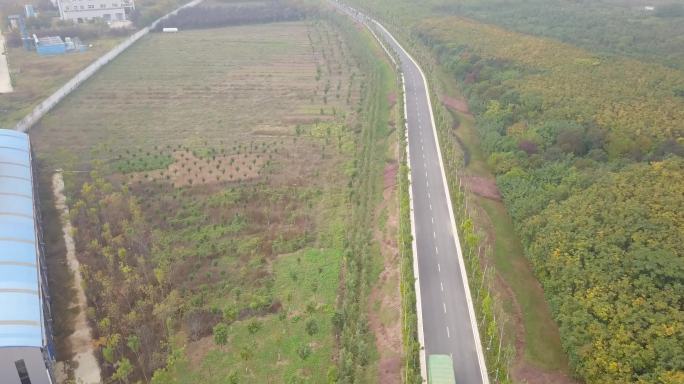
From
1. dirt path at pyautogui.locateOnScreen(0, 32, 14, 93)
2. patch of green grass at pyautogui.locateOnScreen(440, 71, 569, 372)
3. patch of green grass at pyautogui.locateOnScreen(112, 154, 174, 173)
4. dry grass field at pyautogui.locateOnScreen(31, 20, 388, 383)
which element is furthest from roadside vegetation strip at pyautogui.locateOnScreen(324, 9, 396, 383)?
dirt path at pyautogui.locateOnScreen(0, 32, 14, 93)

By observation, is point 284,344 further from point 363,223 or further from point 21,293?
point 21,293

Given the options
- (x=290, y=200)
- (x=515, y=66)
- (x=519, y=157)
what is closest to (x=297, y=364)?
(x=290, y=200)

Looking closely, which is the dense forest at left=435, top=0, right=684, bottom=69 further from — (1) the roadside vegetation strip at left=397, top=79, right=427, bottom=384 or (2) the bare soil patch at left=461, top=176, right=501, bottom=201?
(1) the roadside vegetation strip at left=397, top=79, right=427, bottom=384

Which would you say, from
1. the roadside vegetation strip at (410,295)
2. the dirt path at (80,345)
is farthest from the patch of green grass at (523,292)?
the dirt path at (80,345)

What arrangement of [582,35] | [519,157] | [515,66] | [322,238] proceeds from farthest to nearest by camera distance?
[582,35] → [515,66] → [519,157] → [322,238]

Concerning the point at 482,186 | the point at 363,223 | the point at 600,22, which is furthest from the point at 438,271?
the point at 600,22

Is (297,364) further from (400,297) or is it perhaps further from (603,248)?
(603,248)

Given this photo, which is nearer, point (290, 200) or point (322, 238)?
point (322, 238)
